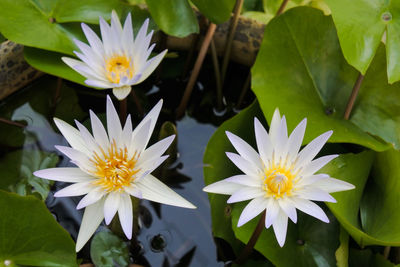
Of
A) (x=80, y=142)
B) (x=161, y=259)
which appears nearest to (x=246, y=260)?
(x=161, y=259)

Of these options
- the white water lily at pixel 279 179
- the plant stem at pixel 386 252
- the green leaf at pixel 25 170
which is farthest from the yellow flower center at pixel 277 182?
the green leaf at pixel 25 170

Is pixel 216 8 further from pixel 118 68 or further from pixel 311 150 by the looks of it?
pixel 311 150

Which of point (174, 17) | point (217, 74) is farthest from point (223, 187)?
point (217, 74)

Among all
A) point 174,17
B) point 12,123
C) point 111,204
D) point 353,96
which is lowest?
point 12,123

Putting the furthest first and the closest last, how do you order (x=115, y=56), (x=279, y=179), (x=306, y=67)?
(x=306, y=67) < (x=115, y=56) < (x=279, y=179)

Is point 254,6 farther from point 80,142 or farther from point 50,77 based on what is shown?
point 80,142

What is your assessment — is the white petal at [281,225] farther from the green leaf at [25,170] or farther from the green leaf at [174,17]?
the green leaf at [25,170]

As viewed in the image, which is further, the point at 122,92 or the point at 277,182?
the point at 122,92
